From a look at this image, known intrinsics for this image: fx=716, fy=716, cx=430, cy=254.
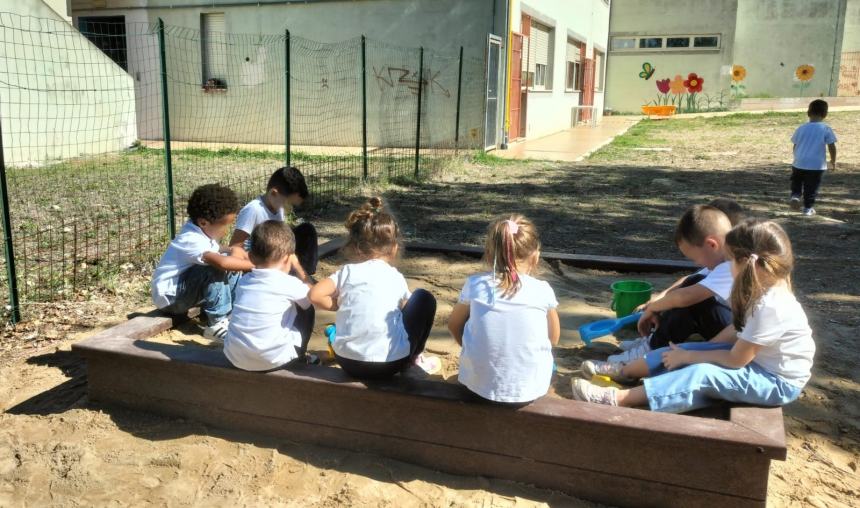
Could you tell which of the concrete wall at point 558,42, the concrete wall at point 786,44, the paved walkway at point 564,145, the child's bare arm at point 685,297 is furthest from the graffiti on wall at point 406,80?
the concrete wall at point 786,44

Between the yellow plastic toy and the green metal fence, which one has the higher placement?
the green metal fence

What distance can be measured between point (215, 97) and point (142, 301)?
12035 millimetres

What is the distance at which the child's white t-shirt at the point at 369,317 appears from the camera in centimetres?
282

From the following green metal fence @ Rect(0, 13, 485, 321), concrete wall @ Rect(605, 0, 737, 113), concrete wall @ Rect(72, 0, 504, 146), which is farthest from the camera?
concrete wall @ Rect(605, 0, 737, 113)

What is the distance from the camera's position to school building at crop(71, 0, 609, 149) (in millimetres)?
13930

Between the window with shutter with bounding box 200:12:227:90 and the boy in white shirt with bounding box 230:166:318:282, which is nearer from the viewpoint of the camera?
the boy in white shirt with bounding box 230:166:318:282

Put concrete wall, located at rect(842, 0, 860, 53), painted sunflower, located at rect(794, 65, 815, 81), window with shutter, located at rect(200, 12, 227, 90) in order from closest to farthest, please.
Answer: window with shutter, located at rect(200, 12, 227, 90)
painted sunflower, located at rect(794, 65, 815, 81)
concrete wall, located at rect(842, 0, 860, 53)

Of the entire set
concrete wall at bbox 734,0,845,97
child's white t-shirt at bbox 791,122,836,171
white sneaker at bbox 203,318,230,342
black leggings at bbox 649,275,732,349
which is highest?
concrete wall at bbox 734,0,845,97

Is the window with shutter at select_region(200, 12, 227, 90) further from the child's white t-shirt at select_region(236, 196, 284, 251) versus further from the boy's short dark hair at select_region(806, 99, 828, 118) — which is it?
the child's white t-shirt at select_region(236, 196, 284, 251)

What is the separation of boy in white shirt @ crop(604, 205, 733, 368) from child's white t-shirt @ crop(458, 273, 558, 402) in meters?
0.90

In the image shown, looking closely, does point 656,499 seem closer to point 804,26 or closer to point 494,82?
point 494,82

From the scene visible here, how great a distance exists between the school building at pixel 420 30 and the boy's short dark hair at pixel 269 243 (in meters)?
11.2

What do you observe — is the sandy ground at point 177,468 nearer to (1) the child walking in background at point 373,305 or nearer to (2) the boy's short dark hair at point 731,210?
(1) the child walking in background at point 373,305

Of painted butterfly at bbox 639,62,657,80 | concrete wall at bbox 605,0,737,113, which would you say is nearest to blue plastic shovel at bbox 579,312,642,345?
concrete wall at bbox 605,0,737,113
